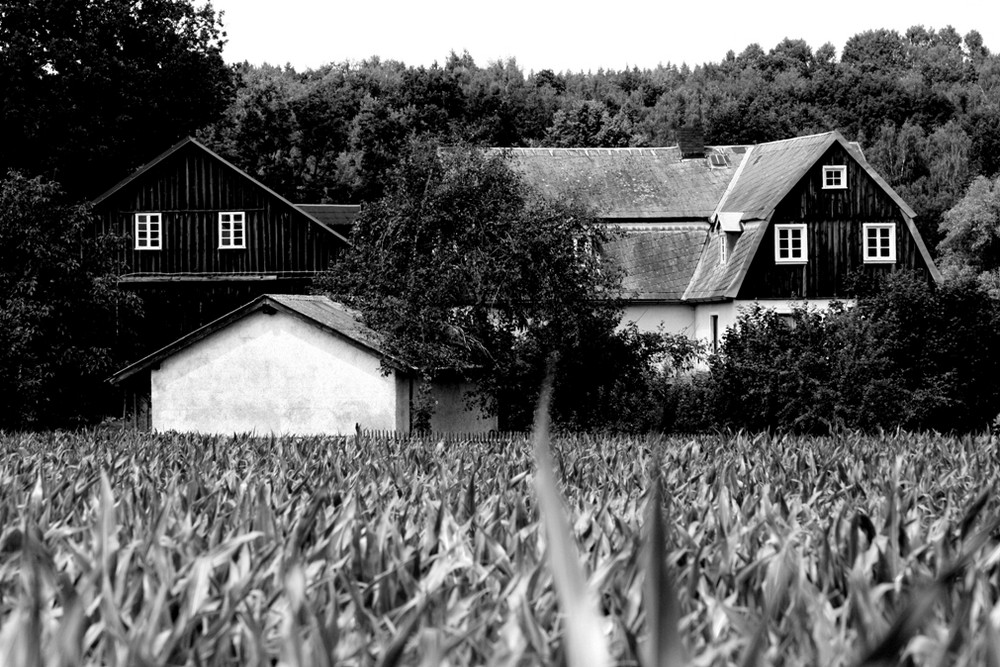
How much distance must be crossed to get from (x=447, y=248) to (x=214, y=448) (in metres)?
20.0

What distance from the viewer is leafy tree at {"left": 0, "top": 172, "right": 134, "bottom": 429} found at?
32969 millimetres

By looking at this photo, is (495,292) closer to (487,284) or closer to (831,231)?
(487,284)

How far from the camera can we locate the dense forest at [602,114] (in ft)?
229

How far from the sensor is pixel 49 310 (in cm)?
3428

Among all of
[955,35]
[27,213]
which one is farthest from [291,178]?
[955,35]

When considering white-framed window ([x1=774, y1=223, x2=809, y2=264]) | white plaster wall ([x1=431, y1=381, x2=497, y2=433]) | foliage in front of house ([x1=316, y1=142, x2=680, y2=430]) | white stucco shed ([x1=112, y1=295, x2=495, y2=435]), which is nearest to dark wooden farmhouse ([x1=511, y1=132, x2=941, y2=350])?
white-framed window ([x1=774, y1=223, x2=809, y2=264])

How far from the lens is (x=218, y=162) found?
1831 inches

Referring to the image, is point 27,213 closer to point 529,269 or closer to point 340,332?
point 340,332

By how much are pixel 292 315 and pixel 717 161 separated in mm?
28598

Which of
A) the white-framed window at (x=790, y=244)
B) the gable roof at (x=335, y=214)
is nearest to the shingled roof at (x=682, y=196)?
the white-framed window at (x=790, y=244)

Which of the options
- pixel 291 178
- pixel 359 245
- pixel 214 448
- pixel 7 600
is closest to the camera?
pixel 7 600

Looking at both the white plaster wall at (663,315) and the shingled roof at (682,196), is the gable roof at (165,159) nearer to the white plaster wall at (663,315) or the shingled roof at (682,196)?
the shingled roof at (682,196)

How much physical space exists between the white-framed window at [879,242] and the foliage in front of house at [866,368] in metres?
11.7

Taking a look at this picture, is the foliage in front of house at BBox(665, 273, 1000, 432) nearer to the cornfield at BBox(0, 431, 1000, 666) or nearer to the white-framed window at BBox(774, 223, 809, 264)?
the white-framed window at BBox(774, 223, 809, 264)
